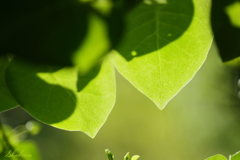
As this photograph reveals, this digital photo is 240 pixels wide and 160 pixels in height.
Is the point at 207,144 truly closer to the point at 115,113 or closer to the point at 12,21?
the point at 115,113

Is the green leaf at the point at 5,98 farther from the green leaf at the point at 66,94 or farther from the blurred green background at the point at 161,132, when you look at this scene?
the blurred green background at the point at 161,132

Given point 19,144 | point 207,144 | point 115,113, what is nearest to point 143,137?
point 115,113

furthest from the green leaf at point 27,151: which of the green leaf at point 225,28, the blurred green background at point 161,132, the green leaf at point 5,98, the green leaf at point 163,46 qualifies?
the blurred green background at point 161,132

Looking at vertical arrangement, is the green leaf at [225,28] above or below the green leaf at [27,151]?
above

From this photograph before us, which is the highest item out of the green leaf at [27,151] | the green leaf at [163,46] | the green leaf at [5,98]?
the green leaf at [163,46]

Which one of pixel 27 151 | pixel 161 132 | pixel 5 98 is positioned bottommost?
pixel 161 132

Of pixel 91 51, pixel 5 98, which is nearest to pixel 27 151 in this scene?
pixel 5 98

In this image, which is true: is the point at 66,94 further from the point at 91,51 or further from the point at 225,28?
the point at 225,28
